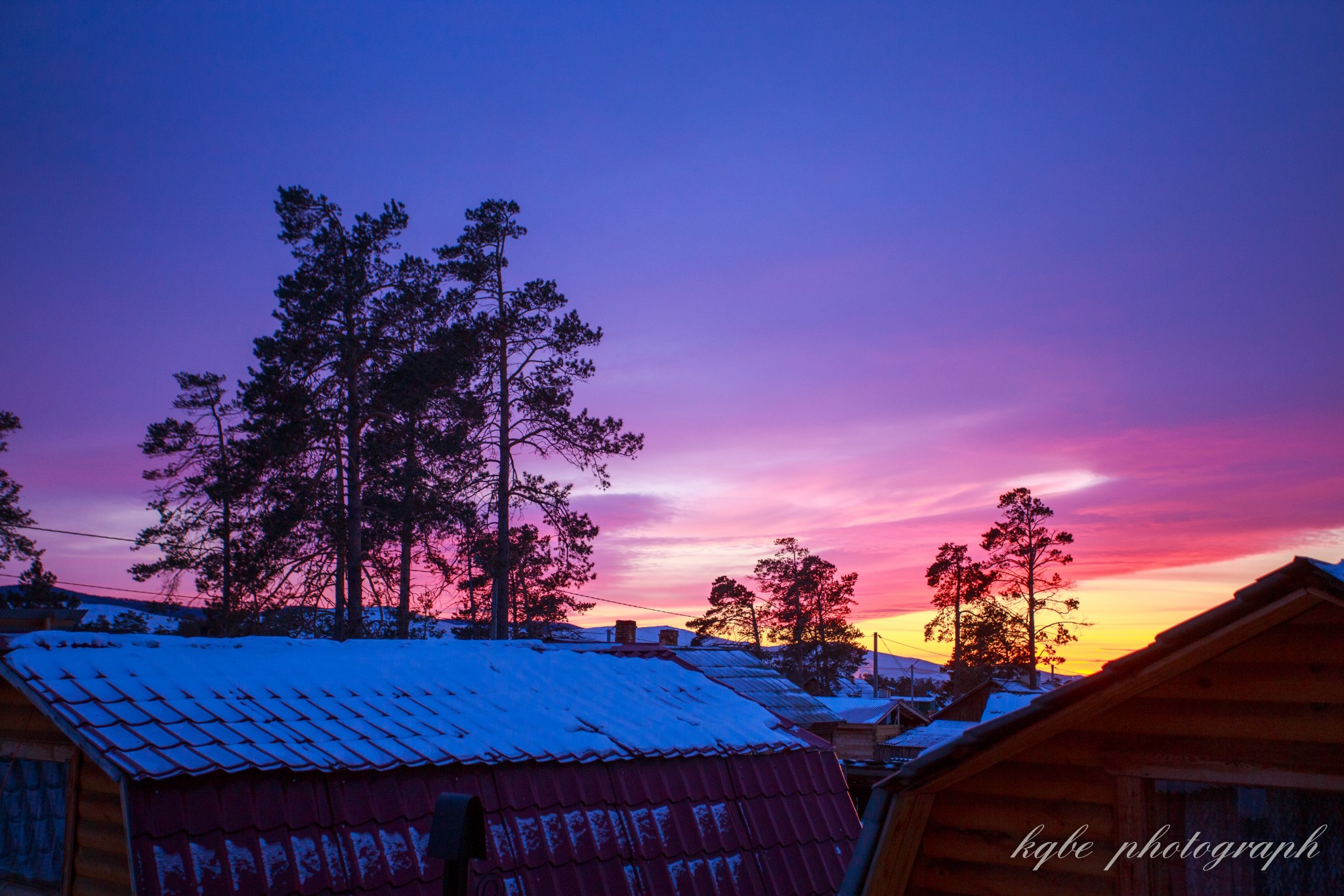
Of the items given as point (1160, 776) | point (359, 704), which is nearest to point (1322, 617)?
point (1160, 776)

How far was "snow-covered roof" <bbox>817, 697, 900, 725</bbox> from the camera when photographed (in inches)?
1722

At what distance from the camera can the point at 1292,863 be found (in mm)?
5215

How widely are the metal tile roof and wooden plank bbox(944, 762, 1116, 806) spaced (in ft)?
53.6

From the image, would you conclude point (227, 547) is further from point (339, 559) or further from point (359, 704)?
point (359, 704)

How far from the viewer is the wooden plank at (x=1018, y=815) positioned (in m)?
5.67

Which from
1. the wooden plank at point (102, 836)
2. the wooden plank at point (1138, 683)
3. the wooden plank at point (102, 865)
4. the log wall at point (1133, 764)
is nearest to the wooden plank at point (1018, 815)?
the log wall at point (1133, 764)

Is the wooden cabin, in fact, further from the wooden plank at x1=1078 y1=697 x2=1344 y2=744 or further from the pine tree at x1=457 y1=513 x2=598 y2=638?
the pine tree at x1=457 y1=513 x2=598 y2=638

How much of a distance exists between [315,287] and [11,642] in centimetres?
2351

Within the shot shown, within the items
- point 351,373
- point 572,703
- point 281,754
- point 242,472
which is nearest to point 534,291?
point 351,373

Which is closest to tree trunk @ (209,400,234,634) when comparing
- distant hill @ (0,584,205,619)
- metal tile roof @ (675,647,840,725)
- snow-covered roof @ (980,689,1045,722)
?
distant hill @ (0,584,205,619)

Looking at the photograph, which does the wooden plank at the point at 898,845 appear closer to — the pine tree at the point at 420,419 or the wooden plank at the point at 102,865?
the wooden plank at the point at 102,865

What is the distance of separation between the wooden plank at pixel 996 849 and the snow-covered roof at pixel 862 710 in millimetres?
37332

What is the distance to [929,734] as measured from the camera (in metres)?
38.4

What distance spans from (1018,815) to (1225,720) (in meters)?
1.39
